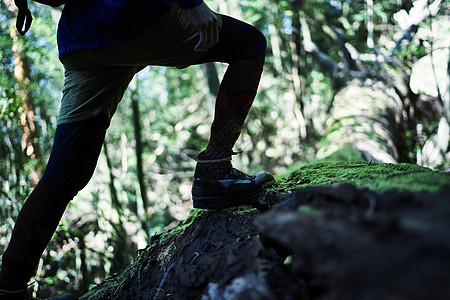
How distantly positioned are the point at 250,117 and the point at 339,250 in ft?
19.7

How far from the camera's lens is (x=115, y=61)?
1.40 meters

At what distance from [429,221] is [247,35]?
3.95 ft

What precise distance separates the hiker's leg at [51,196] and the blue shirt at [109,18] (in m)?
0.37

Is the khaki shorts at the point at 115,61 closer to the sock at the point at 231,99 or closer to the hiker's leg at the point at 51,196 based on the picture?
the hiker's leg at the point at 51,196

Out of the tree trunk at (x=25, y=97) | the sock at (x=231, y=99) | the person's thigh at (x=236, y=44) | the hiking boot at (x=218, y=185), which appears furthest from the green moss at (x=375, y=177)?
the tree trunk at (x=25, y=97)

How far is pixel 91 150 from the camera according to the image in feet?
4.95

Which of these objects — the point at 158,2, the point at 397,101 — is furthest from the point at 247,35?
the point at 397,101

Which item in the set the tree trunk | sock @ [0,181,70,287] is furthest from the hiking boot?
the tree trunk

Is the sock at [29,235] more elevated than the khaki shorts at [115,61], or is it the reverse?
the khaki shorts at [115,61]

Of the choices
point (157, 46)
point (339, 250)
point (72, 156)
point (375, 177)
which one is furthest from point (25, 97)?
point (339, 250)

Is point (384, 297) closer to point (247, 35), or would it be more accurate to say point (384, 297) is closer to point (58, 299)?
point (247, 35)

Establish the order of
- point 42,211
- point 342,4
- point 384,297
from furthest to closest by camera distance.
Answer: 1. point 342,4
2. point 42,211
3. point 384,297

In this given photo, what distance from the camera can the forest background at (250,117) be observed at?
3.47 metres

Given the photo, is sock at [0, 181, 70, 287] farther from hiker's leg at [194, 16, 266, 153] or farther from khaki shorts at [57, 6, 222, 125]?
hiker's leg at [194, 16, 266, 153]
